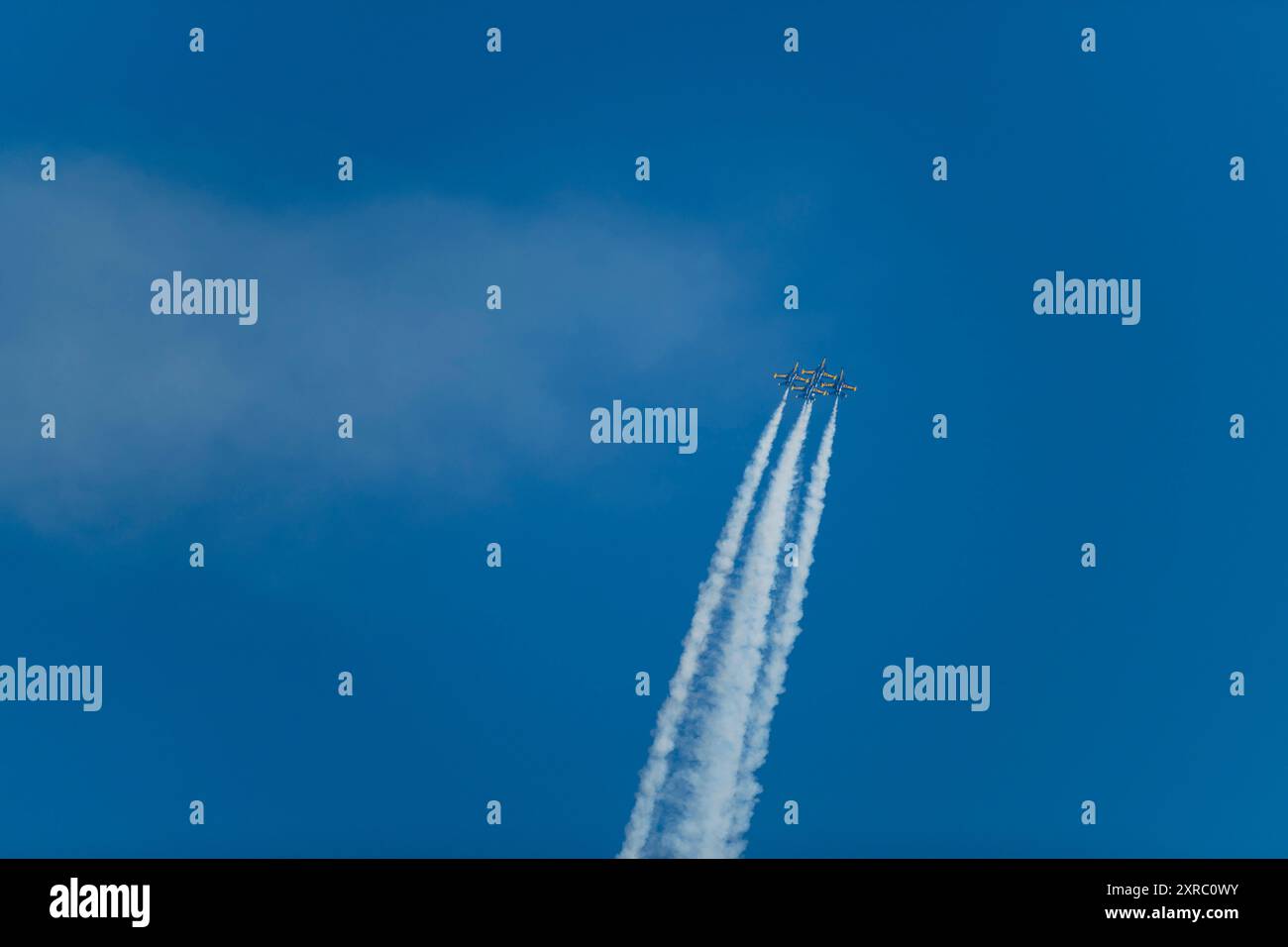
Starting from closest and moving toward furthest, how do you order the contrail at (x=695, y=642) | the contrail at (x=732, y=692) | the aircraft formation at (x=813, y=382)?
the contrail at (x=732, y=692)
the contrail at (x=695, y=642)
the aircraft formation at (x=813, y=382)

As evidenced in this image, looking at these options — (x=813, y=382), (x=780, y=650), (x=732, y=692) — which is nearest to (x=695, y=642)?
(x=732, y=692)

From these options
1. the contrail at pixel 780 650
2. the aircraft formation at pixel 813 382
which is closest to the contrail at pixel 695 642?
the aircraft formation at pixel 813 382

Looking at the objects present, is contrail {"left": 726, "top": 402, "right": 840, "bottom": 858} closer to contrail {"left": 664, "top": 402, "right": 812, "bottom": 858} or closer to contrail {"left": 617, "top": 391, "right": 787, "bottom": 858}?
contrail {"left": 664, "top": 402, "right": 812, "bottom": 858}

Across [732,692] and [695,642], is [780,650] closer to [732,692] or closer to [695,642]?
[732,692]

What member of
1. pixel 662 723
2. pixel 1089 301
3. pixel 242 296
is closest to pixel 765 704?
pixel 662 723

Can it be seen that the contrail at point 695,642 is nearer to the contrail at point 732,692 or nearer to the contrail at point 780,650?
the contrail at point 732,692
